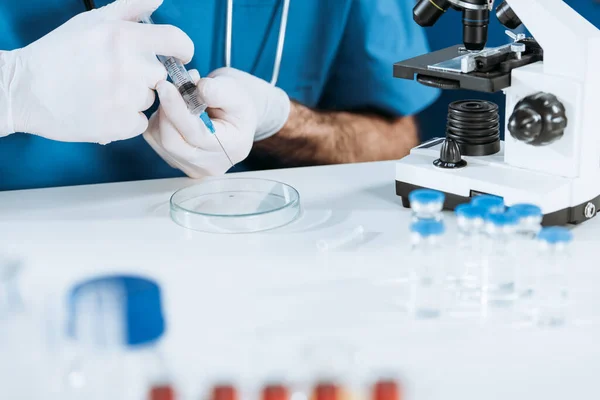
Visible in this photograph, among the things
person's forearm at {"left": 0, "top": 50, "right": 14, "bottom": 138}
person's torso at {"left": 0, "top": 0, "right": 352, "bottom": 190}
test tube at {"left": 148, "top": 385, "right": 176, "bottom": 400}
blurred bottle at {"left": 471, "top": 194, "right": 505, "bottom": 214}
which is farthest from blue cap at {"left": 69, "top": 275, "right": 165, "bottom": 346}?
person's torso at {"left": 0, "top": 0, "right": 352, "bottom": 190}

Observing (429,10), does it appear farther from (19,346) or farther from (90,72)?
(19,346)

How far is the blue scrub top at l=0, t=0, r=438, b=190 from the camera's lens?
1900 mm

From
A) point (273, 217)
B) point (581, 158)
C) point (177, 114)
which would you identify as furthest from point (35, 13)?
point (581, 158)

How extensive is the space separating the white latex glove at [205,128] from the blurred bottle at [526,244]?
665 mm

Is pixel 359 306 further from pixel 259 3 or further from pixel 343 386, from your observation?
pixel 259 3

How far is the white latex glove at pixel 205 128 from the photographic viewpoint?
1.64m

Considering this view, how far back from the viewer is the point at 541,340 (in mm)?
1146

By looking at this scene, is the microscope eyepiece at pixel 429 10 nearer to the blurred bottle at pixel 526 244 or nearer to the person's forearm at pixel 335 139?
the blurred bottle at pixel 526 244

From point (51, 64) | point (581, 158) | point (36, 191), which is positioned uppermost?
point (51, 64)

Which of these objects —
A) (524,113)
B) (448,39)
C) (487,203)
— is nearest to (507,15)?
(524,113)

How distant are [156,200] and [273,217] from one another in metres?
0.28

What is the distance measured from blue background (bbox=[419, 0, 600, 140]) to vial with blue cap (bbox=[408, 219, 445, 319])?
36.6 inches

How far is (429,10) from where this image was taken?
4.93 feet

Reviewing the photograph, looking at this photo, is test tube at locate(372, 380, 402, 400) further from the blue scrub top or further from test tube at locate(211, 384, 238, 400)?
the blue scrub top
